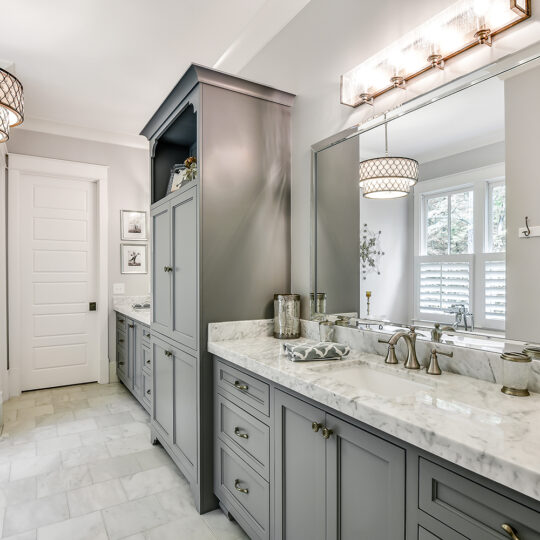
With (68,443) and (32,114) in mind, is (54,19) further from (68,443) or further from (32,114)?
(68,443)

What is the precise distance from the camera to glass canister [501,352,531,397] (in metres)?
1.14

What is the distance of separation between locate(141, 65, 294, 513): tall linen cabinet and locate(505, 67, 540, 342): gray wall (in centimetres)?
126

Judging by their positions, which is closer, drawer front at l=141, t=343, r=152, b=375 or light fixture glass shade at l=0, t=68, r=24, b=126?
light fixture glass shade at l=0, t=68, r=24, b=126

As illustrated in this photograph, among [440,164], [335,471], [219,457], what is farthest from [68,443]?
[440,164]

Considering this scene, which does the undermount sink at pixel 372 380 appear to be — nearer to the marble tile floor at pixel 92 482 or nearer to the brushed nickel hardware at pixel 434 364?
the brushed nickel hardware at pixel 434 364

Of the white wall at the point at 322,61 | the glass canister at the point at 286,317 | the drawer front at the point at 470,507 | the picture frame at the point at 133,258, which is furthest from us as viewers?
the picture frame at the point at 133,258

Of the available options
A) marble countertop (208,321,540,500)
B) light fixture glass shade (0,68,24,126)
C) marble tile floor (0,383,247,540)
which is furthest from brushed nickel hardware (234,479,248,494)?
light fixture glass shade (0,68,24,126)

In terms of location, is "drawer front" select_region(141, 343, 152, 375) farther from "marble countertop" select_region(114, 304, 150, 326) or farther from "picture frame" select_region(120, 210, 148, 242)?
"picture frame" select_region(120, 210, 148, 242)

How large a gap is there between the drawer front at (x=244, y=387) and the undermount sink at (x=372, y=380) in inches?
10.4

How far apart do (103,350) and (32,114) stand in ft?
8.24

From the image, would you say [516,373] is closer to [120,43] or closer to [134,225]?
[120,43]

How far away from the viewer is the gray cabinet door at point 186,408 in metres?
2.14

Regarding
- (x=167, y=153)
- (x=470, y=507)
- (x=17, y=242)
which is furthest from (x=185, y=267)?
(x=17, y=242)

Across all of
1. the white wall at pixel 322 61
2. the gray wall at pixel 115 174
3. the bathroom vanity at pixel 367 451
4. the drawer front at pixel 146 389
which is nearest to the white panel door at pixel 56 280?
the gray wall at pixel 115 174
